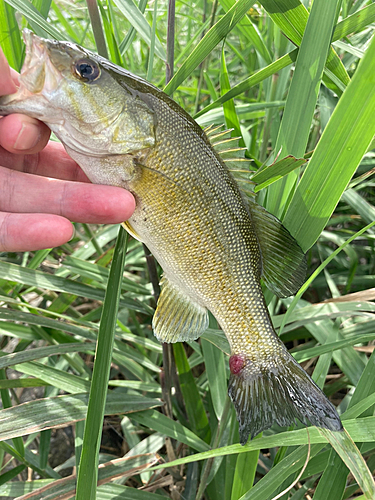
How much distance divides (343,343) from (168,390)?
634mm

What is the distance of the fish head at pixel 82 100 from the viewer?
95 centimetres

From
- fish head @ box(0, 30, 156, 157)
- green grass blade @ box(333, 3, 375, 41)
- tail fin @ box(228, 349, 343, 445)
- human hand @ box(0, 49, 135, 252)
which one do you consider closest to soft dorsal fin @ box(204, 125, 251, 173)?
fish head @ box(0, 30, 156, 157)

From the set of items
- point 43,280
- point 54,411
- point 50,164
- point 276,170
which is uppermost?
point 50,164

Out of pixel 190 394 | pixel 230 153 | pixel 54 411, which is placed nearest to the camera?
pixel 230 153

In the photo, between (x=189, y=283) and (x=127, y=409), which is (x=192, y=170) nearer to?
(x=189, y=283)

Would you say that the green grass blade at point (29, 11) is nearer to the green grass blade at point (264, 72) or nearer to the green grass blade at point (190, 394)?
the green grass blade at point (264, 72)

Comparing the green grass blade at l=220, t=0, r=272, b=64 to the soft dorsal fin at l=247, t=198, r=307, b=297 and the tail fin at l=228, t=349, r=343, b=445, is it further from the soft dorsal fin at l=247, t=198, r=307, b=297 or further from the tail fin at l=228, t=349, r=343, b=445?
the tail fin at l=228, t=349, r=343, b=445

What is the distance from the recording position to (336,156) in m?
0.88

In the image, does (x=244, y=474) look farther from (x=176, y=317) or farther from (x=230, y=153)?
(x=230, y=153)

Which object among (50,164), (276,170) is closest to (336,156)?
(276,170)

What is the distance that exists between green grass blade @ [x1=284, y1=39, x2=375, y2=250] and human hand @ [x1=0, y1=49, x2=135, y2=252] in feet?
1.40

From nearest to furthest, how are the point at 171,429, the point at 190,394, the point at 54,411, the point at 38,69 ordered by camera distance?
the point at 38,69 < the point at 54,411 < the point at 171,429 < the point at 190,394

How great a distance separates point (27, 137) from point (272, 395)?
0.90 meters

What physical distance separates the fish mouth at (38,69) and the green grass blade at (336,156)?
2.12 ft
